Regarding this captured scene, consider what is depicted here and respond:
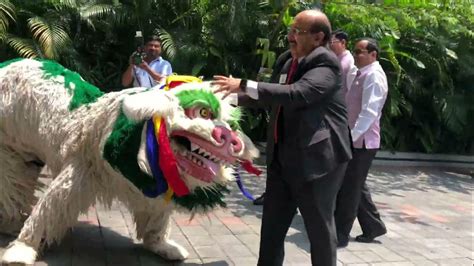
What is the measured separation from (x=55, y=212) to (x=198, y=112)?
117cm

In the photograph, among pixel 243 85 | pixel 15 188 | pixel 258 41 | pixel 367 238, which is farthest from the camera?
pixel 258 41

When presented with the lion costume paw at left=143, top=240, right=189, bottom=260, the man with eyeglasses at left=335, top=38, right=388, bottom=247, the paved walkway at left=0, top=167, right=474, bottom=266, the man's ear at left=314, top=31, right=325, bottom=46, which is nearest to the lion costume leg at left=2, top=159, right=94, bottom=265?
the paved walkway at left=0, top=167, right=474, bottom=266

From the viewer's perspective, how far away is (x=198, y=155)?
3002mm

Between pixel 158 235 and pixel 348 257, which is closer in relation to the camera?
pixel 158 235

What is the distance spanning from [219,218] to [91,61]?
4.84 meters

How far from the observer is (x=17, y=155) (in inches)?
152

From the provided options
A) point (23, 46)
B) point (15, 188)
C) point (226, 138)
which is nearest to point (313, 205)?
point (226, 138)

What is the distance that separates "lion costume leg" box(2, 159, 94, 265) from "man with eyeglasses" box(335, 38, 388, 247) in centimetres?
220

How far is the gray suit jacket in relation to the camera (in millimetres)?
2805

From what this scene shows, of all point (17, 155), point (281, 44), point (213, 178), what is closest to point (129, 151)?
point (213, 178)

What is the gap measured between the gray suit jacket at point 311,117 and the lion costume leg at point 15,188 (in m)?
1.95

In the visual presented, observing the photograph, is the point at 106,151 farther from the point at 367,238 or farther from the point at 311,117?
the point at 367,238

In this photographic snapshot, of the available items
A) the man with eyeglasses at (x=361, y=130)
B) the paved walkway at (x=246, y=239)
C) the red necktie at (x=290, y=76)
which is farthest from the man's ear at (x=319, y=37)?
the paved walkway at (x=246, y=239)

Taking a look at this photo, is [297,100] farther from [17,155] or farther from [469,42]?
[469,42]
